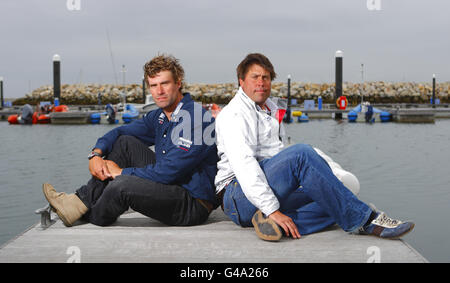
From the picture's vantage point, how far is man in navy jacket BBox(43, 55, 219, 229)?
2.92 m

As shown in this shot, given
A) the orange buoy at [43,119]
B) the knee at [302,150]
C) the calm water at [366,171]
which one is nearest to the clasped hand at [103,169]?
the knee at [302,150]

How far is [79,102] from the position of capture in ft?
183

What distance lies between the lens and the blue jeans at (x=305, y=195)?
2711 mm

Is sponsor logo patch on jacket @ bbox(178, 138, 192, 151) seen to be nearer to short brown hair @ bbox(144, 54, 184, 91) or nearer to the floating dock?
short brown hair @ bbox(144, 54, 184, 91)

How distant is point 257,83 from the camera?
283cm

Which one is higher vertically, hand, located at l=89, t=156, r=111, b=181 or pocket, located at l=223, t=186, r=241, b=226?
hand, located at l=89, t=156, r=111, b=181

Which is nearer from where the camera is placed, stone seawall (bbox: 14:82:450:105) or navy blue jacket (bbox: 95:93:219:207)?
navy blue jacket (bbox: 95:93:219:207)

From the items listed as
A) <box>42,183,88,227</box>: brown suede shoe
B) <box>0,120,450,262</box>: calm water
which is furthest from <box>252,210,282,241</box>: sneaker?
<box>0,120,450,262</box>: calm water

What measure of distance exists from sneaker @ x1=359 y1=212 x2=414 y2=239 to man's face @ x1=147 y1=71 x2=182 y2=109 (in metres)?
1.42

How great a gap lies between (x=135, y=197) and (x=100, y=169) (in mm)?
322

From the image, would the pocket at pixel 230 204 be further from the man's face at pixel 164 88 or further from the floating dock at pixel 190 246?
the man's face at pixel 164 88

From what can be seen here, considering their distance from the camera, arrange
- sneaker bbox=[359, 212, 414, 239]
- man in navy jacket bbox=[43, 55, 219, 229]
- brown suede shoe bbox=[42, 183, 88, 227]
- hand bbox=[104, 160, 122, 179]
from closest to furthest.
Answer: sneaker bbox=[359, 212, 414, 239] < man in navy jacket bbox=[43, 55, 219, 229] < hand bbox=[104, 160, 122, 179] < brown suede shoe bbox=[42, 183, 88, 227]

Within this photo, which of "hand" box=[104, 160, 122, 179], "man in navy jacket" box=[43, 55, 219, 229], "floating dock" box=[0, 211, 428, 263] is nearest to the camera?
"floating dock" box=[0, 211, 428, 263]
